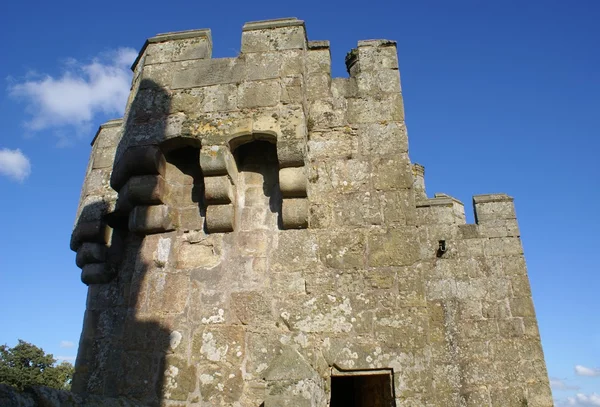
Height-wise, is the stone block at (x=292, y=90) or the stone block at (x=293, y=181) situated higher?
the stone block at (x=292, y=90)

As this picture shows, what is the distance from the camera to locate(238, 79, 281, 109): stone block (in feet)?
14.4

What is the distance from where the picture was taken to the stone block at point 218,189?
430 cm

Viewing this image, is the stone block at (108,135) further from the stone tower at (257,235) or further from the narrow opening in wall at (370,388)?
the narrow opening in wall at (370,388)

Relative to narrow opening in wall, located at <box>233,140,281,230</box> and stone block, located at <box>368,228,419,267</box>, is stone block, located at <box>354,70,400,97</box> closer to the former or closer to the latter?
narrow opening in wall, located at <box>233,140,281,230</box>

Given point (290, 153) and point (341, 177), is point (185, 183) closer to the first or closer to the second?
point (290, 153)

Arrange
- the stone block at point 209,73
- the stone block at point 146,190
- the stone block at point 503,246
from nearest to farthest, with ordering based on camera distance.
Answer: the stone block at point 146,190
the stone block at point 209,73
the stone block at point 503,246

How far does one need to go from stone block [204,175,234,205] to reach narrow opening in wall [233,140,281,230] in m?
0.22

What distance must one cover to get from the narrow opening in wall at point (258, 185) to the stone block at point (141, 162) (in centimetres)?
72

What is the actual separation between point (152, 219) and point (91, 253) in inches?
42.5

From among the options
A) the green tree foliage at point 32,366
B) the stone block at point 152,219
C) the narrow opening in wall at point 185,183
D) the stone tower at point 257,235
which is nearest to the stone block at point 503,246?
the stone tower at point 257,235

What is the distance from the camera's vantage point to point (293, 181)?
421 cm

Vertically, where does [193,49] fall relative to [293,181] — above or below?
above

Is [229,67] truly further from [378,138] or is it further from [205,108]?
[378,138]

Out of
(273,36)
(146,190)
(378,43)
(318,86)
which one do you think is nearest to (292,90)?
(318,86)
